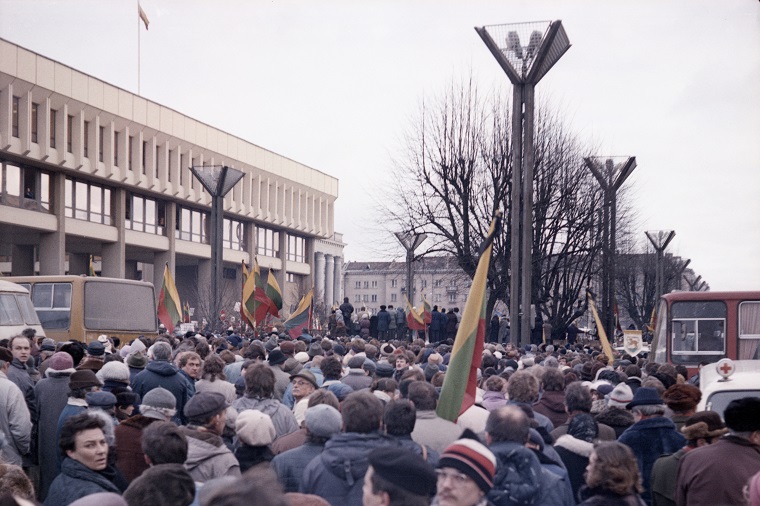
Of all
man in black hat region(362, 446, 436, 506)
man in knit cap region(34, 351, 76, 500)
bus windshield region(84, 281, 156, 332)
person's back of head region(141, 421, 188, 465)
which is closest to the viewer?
man in black hat region(362, 446, 436, 506)

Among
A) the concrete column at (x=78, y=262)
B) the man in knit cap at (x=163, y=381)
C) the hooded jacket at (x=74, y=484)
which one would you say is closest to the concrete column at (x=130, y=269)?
the concrete column at (x=78, y=262)

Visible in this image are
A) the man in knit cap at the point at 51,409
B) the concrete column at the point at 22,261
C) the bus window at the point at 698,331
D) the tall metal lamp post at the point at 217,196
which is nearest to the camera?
the man in knit cap at the point at 51,409

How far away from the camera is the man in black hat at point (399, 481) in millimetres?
4051

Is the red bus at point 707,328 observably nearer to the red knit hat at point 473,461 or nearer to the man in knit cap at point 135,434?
the man in knit cap at point 135,434

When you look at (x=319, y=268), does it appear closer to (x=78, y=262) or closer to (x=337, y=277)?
(x=337, y=277)

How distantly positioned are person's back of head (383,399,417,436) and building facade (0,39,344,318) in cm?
4005

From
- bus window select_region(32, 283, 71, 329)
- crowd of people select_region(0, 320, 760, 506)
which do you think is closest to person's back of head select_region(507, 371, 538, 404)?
crowd of people select_region(0, 320, 760, 506)

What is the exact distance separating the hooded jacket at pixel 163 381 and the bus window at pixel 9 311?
12.1 metres

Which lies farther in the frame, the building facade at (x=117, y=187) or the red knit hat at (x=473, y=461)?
the building facade at (x=117, y=187)

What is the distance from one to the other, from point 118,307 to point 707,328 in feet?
45.5

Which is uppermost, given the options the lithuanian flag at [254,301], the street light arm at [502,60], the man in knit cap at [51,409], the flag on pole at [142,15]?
the flag on pole at [142,15]

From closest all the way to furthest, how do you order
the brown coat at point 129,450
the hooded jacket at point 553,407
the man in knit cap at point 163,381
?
the brown coat at point 129,450, the hooded jacket at point 553,407, the man in knit cap at point 163,381

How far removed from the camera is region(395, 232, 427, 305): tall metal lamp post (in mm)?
32763

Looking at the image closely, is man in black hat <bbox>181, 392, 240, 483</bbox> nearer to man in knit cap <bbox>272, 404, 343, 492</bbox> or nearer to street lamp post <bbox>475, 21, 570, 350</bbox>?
man in knit cap <bbox>272, 404, 343, 492</bbox>
